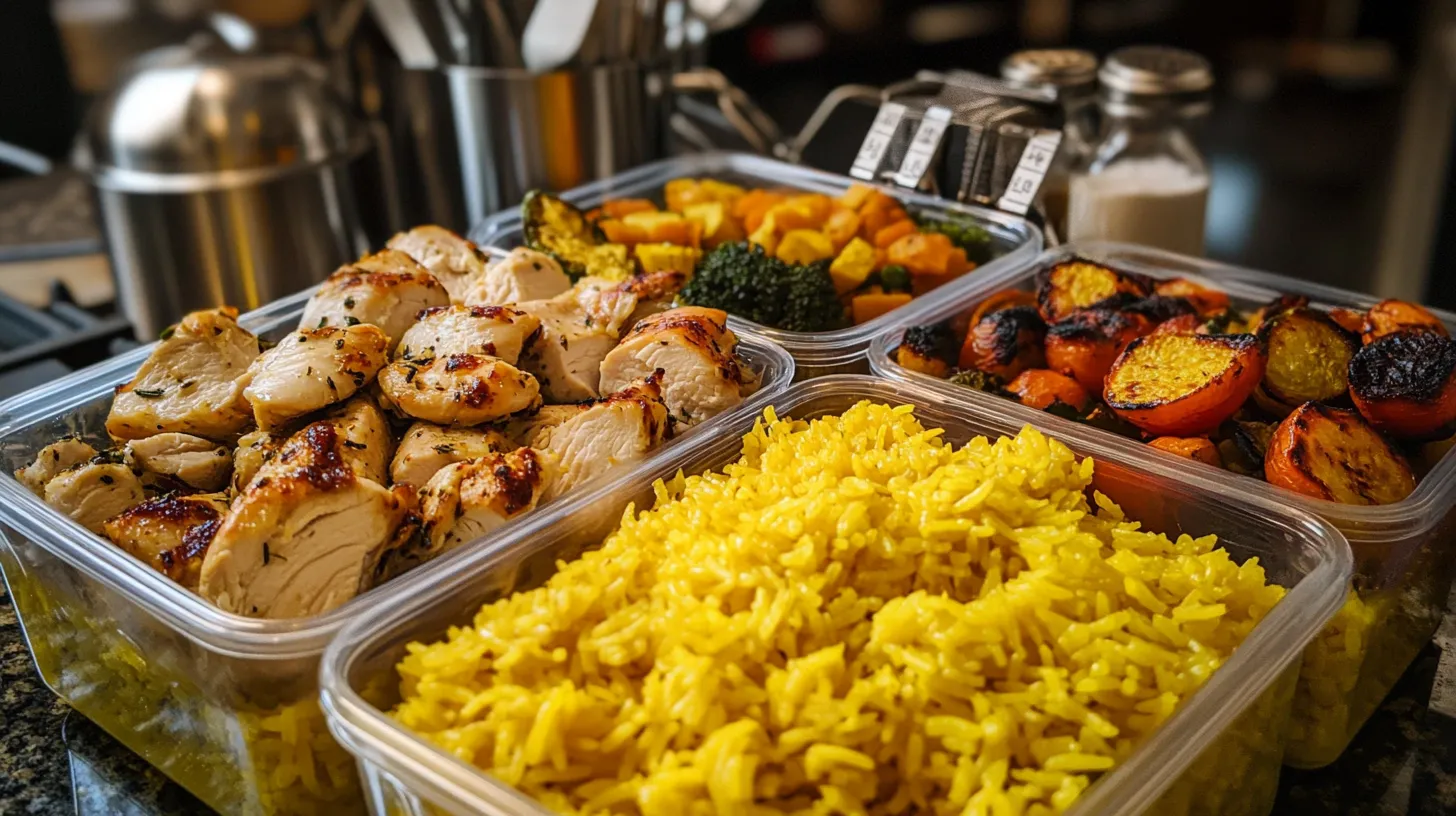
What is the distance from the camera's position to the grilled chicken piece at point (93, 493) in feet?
4.11

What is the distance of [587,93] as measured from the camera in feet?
8.02

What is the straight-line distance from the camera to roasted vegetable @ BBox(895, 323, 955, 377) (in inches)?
62.4

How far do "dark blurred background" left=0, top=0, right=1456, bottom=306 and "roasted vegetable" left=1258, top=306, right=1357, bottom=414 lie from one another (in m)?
2.13

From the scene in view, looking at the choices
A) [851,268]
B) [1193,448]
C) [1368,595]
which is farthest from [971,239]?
[1368,595]

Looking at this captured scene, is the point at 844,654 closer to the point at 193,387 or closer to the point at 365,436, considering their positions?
the point at 365,436

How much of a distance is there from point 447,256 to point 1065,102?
125cm

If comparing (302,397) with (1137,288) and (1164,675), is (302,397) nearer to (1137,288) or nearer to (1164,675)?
(1164,675)

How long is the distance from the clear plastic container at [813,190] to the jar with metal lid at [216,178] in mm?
576

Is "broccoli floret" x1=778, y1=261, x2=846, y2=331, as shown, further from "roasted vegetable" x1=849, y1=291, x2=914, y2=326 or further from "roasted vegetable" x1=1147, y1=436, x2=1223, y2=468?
"roasted vegetable" x1=1147, y1=436, x2=1223, y2=468

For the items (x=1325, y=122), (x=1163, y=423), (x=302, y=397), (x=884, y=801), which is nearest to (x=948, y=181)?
(x=1163, y=423)

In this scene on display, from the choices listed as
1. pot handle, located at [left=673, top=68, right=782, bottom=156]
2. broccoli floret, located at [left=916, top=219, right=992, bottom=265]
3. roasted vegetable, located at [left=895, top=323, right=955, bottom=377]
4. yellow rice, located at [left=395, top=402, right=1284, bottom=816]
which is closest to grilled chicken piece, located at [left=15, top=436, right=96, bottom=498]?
yellow rice, located at [left=395, top=402, right=1284, bottom=816]


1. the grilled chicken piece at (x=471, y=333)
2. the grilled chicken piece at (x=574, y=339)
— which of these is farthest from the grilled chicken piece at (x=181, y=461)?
the grilled chicken piece at (x=574, y=339)

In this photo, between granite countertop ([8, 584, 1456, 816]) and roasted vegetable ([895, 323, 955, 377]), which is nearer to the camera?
granite countertop ([8, 584, 1456, 816])

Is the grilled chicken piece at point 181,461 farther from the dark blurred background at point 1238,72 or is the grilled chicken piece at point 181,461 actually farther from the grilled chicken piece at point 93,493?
the dark blurred background at point 1238,72
